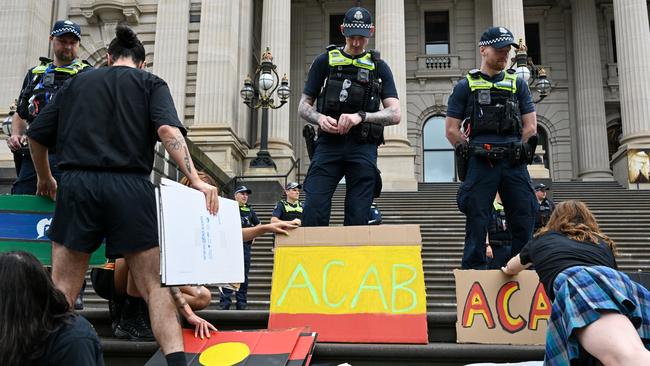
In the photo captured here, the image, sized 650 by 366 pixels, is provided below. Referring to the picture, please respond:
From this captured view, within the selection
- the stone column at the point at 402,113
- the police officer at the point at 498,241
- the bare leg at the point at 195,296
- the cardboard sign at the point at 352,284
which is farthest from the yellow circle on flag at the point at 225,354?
the stone column at the point at 402,113

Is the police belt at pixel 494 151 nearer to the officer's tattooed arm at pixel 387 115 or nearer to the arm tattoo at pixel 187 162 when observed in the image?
the officer's tattooed arm at pixel 387 115

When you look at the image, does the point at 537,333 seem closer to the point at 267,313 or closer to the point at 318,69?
the point at 267,313

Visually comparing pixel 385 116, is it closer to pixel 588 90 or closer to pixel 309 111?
pixel 309 111

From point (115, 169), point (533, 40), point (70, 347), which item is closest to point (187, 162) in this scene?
point (115, 169)

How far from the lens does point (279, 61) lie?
2100 centimetres

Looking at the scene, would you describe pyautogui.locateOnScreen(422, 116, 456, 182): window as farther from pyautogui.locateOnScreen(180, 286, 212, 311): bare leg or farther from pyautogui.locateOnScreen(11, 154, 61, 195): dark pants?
pyautogui.locateOnScreen(180, 286, 212, 311): bare leg

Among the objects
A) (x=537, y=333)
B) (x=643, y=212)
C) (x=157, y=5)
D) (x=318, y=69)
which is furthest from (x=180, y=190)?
(x=157, y=5)

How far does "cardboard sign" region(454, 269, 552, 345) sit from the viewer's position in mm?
3977

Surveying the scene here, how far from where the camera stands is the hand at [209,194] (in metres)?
3.47

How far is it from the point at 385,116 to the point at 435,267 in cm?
716

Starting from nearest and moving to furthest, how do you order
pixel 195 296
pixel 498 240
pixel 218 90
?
pixel 195 296 < pixel 498 240 < pixel 218 90

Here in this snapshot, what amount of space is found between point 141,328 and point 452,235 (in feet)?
32.7

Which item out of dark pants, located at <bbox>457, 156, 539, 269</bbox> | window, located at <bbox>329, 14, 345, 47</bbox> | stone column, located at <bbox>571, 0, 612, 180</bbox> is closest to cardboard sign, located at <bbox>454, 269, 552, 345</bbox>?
dark pants, located at <bbox>457, 156, 539, 269</bbox>

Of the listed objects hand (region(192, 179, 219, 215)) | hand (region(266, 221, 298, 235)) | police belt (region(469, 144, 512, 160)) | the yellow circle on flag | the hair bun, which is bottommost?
the yellow circle on flag
